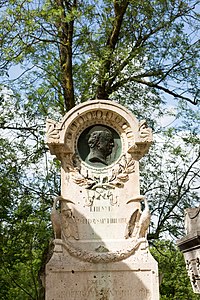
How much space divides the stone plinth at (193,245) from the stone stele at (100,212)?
0.61 m

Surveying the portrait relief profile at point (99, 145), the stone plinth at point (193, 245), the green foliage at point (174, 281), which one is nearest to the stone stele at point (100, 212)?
the portrait relief profile at point (99, 145)

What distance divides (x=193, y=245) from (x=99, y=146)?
214 centimetres

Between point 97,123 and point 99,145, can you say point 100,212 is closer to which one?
point 99,145

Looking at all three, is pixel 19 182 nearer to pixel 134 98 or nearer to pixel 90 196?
pixel 134 98

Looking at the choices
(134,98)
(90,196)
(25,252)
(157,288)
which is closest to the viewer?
(157,288)

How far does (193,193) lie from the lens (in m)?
15.1

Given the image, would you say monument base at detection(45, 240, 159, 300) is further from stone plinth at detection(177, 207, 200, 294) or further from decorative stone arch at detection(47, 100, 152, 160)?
decorative stone arch at detection(47, 100, 152, 160)

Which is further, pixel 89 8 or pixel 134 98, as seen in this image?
pixel 134 98

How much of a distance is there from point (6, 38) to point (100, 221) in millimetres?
6398

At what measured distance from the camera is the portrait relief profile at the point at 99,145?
8336mm

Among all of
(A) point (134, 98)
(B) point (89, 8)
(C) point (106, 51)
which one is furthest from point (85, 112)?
(A) point (134, 98)

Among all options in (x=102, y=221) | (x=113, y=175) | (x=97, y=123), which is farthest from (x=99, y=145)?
(x=102, y=221)

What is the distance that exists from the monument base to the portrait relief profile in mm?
1491

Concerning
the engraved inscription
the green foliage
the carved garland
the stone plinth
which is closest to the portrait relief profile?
the engraved inscription
